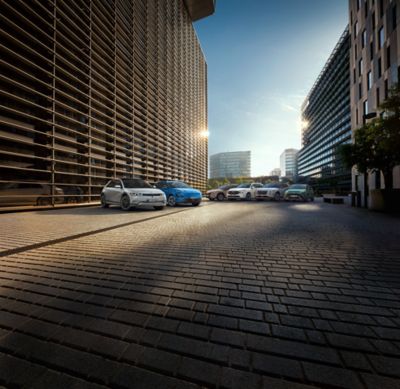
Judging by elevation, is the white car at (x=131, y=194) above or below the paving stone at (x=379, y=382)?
above

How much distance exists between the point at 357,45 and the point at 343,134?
42.7m

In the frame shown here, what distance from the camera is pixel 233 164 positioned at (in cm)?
16225

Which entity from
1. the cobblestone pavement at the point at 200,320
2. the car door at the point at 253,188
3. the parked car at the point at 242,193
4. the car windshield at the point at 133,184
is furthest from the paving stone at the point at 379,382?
the car door at the point at 253,188

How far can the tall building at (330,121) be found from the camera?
175 feet

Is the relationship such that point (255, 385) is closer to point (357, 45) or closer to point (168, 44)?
point (168, 44)

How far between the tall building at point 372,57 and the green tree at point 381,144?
2.02m

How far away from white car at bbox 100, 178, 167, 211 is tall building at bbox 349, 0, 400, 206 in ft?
40.4

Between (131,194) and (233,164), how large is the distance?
518 ft

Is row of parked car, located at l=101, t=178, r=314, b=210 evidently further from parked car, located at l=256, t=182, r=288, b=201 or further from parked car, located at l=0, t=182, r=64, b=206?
parked car, located at l=0, t=182, r=64, b=206

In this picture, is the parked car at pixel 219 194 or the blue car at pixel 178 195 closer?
the blue car at pixel 178 195

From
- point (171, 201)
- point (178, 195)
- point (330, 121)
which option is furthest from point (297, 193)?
point (330, 121)

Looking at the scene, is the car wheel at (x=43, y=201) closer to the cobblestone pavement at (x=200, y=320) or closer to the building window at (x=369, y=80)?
the cobblestone pavement at (x=200, y=320)

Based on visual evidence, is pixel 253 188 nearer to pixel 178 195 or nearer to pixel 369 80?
pixel 178 195

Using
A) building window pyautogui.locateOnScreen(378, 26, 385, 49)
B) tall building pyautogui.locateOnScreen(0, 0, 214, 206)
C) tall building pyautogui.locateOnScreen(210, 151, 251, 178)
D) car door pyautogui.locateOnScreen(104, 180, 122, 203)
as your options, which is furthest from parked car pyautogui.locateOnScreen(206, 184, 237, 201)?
tall building pyautogui.locateOnScreen(210, 151, 251, 178)
